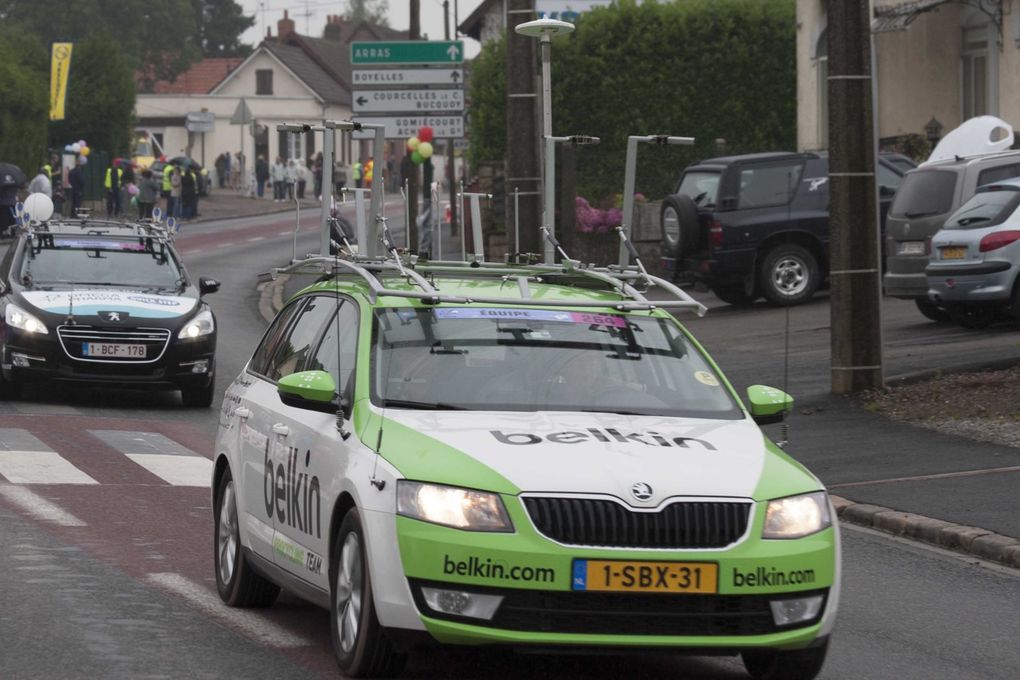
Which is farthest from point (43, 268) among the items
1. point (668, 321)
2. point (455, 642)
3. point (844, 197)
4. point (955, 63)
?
point (955, 63)

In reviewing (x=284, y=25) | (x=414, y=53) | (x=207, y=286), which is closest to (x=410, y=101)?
(x=414, y=53)

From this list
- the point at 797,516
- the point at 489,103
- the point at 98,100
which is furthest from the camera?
the point at 98,100

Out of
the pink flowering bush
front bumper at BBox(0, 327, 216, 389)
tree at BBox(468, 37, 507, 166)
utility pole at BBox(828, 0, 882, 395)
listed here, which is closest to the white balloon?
the pink flowering bush

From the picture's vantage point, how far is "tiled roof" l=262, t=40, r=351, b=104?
115938 mm

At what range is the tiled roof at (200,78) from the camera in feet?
424

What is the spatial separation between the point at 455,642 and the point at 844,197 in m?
11.3

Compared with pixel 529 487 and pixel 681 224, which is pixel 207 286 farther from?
pixel 529 487

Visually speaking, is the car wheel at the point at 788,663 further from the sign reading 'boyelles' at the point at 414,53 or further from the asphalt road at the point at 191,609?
the sign reading 'boyelles' at the point at 414,53

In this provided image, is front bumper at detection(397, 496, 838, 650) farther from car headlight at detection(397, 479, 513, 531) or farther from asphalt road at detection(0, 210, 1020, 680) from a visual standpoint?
asphalt road at detection(0, 210, 1020, 680)

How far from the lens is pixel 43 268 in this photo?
19906 mm

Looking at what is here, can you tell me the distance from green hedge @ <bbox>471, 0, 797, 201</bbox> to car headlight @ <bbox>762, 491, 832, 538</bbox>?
3681 cm

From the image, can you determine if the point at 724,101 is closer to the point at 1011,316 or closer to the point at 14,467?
the point at 1011,316

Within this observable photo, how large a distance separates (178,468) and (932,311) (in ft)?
38.9

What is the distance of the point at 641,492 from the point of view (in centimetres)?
702
